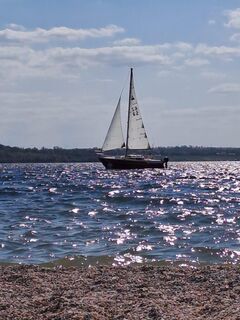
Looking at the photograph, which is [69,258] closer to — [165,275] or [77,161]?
[165,275]

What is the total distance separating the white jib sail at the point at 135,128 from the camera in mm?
70688

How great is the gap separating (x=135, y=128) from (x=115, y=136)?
7.41ft

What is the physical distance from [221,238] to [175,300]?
25.9 feet

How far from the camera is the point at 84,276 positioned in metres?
9.73

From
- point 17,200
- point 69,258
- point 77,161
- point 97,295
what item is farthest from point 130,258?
point 77,161

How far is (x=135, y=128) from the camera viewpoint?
70.8 meters

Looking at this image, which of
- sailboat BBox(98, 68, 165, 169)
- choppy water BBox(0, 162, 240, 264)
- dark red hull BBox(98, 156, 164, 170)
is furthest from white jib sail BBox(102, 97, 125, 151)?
choppy water BBox(0, 162, 240, 264)

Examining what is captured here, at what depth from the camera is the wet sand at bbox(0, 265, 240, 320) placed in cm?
704

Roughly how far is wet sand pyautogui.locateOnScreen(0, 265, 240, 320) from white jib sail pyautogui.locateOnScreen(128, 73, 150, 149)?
198 feet

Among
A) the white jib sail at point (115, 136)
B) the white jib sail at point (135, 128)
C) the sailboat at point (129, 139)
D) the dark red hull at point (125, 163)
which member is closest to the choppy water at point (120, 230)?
the dark red hull at point (125, 163)

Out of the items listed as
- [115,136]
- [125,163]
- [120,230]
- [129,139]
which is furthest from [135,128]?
[120,230]

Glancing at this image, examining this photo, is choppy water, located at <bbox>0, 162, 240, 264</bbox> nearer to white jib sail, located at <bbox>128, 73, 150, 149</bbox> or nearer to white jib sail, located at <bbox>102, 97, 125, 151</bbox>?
white jib sail, located at <bbox>102, 97, 125, 151</bbox>

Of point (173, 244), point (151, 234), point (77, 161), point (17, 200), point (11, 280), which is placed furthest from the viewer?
point (77, 161)

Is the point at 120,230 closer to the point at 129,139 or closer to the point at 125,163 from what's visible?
the point at 125,163
